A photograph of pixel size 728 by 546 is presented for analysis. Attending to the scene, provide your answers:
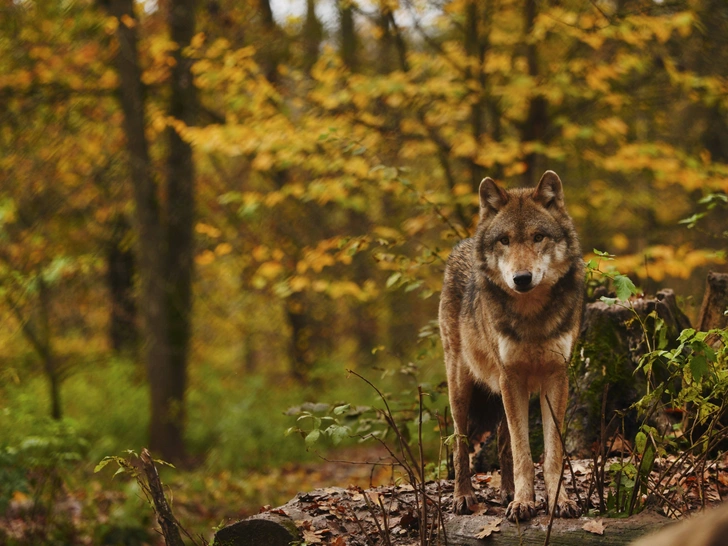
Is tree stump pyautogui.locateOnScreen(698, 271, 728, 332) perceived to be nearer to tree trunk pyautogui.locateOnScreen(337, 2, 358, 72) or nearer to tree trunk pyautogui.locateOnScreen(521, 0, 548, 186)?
tree trunk pyautogui.locateOnScreen(521, 0, 548, 186)

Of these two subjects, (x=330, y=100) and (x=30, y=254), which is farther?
(x=30, y=254)

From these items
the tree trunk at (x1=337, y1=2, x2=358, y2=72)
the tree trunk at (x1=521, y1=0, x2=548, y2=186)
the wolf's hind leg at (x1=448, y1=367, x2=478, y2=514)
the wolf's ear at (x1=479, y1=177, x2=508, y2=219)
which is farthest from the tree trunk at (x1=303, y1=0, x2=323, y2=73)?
the wolf's hind leg at (x1=448, y1=367, x2=478, y2=514)

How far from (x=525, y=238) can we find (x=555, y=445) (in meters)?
1.17

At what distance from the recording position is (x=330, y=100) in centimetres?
1033

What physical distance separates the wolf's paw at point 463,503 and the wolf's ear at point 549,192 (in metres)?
1.88

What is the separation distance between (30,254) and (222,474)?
463cm

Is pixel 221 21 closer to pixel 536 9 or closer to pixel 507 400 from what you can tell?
pixel 536 9

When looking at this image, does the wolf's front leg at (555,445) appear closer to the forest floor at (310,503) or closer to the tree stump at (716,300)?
the forest floor at (310,503)

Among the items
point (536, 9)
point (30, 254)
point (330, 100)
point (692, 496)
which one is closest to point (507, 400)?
point (692, 496)

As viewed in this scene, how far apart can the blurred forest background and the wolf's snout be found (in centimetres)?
398

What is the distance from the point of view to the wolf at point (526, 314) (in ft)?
13.1

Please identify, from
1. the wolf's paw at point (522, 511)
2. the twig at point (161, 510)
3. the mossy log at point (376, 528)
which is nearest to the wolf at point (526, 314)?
the wolf's paw at point (522, 511)

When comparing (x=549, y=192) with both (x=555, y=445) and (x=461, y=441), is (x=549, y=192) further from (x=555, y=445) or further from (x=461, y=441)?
(x=461, y=441)

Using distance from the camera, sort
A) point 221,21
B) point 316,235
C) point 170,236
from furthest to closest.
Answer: point 316,235 → point 221,21 → point 170,236
